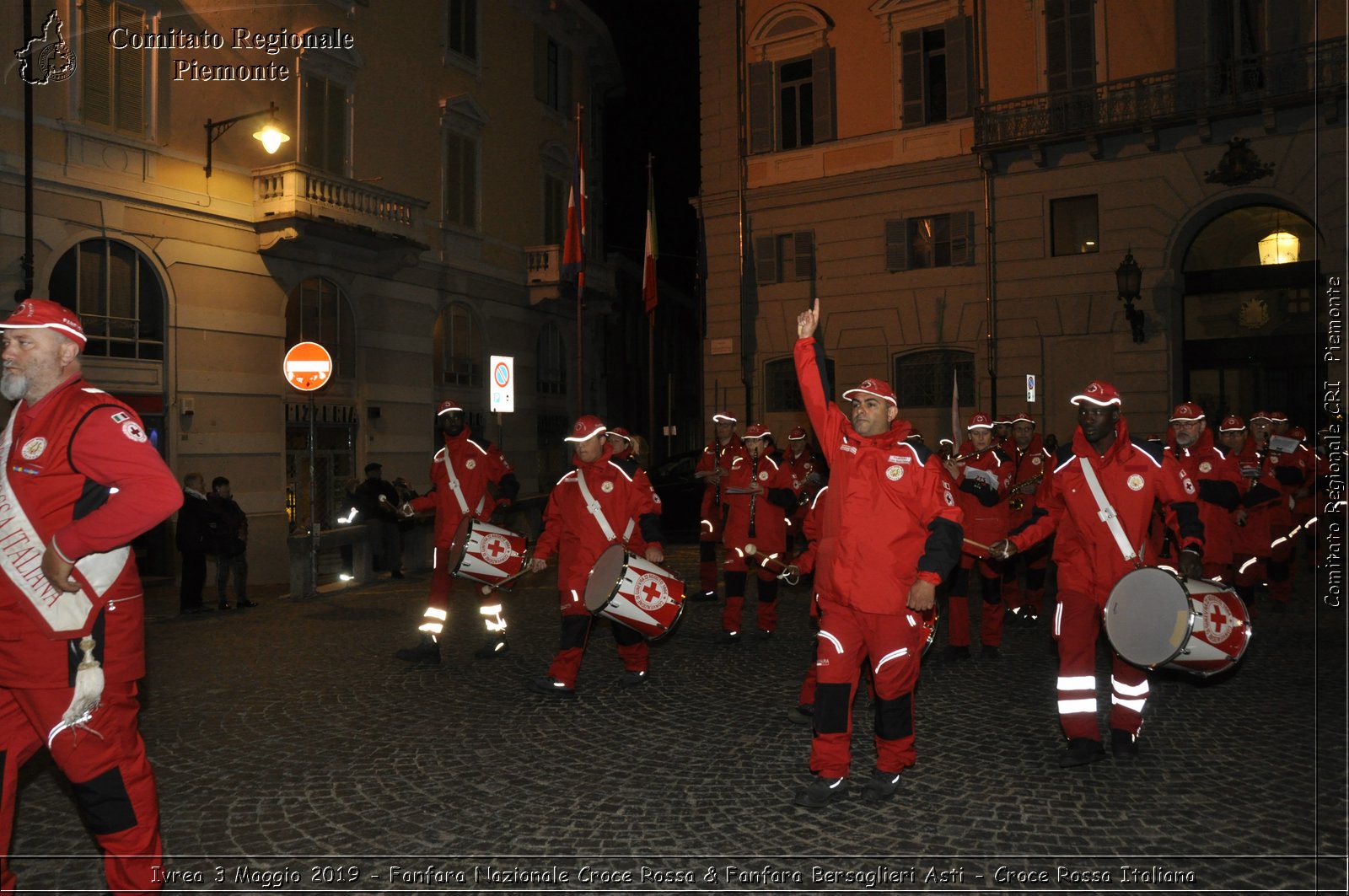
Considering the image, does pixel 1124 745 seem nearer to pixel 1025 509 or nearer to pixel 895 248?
pixel 1025 509

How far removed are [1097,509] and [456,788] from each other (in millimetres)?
4069

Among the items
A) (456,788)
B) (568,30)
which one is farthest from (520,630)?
(568,30)

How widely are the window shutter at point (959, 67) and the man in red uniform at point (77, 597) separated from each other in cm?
2294

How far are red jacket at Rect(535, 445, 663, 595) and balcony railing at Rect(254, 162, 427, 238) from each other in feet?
42.4

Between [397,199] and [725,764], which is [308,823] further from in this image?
[397,199]

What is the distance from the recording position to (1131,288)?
20.8m

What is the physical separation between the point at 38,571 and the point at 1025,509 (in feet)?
32.1

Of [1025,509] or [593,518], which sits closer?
[593,518]

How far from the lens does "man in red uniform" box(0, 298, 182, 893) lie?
3.74 meters

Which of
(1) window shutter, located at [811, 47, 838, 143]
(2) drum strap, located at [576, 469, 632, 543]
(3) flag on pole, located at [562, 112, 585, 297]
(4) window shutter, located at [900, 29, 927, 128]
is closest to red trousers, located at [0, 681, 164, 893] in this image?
(2) drum strap, located at [576, 469, 632, 543]

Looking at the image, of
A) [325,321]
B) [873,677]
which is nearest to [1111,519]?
[873,677]

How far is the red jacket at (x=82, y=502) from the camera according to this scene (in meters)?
3.73

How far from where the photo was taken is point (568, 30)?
30.2m

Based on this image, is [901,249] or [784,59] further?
[784,59]
